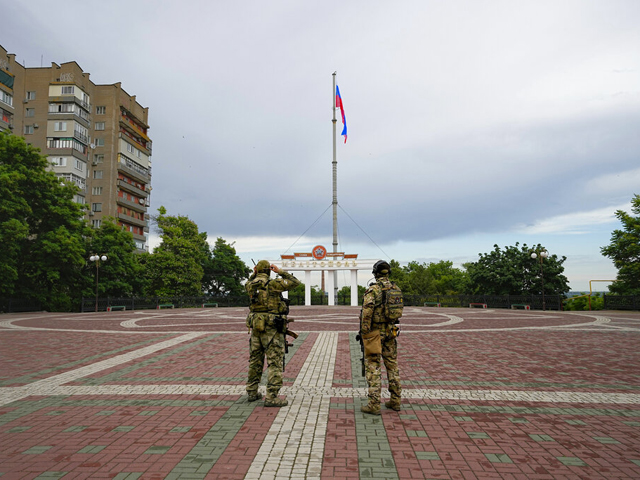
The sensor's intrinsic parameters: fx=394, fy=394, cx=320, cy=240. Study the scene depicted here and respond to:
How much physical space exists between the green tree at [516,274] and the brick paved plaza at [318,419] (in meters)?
28.9

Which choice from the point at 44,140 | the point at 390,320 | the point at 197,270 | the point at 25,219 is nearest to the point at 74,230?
the point at 25,219

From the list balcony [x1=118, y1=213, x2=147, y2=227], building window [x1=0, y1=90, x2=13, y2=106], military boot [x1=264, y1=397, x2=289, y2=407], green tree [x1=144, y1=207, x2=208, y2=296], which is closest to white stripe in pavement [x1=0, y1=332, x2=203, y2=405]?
military boot [x1=264, y1=397, x2=289, y2=407]

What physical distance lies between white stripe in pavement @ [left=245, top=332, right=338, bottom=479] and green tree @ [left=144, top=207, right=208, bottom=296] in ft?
118

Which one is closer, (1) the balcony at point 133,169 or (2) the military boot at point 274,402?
(2) the military boot at point 274,402

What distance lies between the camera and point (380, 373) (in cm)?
536

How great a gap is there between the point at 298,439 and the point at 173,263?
3822 cm

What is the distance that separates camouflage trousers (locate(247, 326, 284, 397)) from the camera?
5535mm

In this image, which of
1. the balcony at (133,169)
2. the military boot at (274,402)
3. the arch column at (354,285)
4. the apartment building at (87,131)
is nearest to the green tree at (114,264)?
the apartment building at (87,131)

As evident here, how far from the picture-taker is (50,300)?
29.1m

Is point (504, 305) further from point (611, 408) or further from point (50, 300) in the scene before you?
point (50, 300)

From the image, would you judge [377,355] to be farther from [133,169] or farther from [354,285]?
[133,169]

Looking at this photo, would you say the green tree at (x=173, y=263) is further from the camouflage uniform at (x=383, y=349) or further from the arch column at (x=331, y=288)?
the camouflage uniform at (x=383, y=349)

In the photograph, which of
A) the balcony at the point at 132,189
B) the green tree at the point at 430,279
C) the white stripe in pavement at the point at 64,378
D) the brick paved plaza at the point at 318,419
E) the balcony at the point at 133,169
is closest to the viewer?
the brick paved plaza at the point at 318,419

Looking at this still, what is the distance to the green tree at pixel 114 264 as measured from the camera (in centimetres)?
3325
